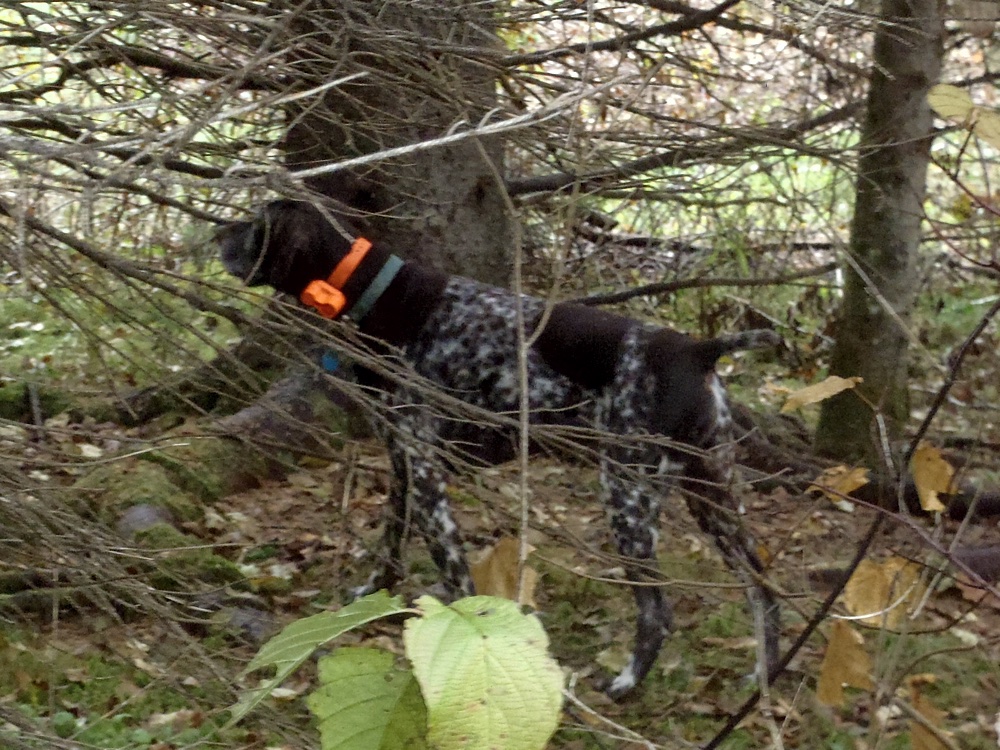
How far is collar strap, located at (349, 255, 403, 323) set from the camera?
4.18m

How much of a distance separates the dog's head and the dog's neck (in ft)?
0.41

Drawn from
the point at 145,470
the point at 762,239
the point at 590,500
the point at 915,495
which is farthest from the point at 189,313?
the point at 915,495

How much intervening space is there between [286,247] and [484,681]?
3.24 metres

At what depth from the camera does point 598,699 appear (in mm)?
3807

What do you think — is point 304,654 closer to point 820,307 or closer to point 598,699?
point 598,699

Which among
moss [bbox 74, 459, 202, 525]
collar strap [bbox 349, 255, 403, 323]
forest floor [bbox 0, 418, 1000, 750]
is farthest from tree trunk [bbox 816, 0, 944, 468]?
moss [bbox 74, 459, 202, 525]

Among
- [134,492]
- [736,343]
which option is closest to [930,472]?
[736,343]

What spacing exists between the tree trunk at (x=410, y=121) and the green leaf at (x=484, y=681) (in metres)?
2.00

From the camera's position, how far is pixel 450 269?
17.2 feet

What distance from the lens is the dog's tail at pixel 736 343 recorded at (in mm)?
3748

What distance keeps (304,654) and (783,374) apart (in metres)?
6.48

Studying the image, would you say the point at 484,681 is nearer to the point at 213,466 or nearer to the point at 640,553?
the point at 640,553

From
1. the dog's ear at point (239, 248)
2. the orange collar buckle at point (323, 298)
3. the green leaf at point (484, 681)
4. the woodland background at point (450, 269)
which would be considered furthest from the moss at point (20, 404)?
the green leaf at point (484, 681)

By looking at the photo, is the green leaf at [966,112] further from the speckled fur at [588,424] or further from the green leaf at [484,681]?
the speckled fur at [588,424]
